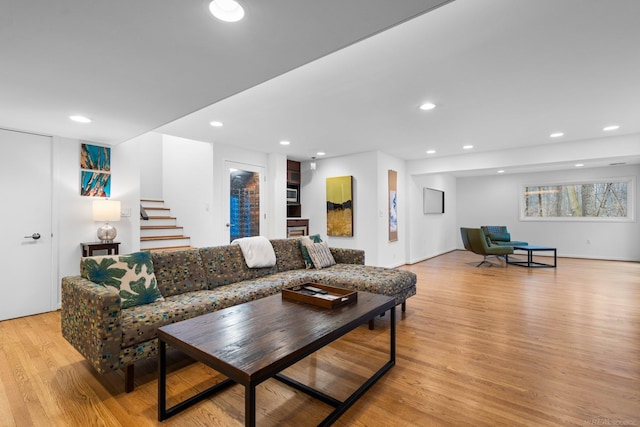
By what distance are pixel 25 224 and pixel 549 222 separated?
10266 millimetres

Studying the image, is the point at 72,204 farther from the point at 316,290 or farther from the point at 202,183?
the point at 316,290

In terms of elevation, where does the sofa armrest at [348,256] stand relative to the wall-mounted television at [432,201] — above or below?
below

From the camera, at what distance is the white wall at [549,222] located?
682cm

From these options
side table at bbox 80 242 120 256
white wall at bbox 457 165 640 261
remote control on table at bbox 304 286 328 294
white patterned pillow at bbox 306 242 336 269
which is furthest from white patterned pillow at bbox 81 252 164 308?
white wall at bbox 457 165 640 261

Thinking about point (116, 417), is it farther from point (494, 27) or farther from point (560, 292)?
point (560, 292)

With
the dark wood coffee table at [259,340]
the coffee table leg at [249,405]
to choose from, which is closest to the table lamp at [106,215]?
the dark wood coffee table at [259,340]

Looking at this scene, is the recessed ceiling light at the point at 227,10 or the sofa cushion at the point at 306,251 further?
the sofa cushion at the point at 306,251

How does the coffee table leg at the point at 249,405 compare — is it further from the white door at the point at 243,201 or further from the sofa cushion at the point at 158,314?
the white door at the point at 243,201

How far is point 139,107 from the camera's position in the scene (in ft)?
8.48

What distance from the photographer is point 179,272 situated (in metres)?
2.74

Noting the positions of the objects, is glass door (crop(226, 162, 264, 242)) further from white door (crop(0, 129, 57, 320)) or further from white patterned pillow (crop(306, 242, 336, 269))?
white door (crop(0, 129, 57, 320))

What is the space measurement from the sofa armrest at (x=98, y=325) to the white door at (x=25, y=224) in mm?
2018

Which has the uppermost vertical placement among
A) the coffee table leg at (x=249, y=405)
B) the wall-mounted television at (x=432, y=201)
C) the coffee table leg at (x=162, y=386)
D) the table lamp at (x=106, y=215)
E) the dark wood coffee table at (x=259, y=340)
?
the wall-mounted television at (x=432, y=201)

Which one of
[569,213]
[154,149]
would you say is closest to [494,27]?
[154,149]
